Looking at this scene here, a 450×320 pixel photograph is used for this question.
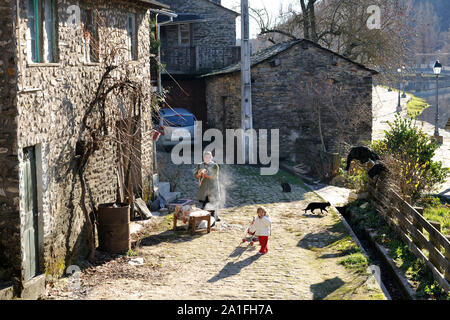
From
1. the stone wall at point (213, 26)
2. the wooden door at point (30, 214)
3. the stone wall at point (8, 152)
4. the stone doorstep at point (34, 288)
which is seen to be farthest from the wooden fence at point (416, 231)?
the stone wall at point (213, 26)

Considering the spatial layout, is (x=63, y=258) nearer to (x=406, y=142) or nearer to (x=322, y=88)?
(x=406, y=142)

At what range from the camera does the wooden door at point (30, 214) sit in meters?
7.37

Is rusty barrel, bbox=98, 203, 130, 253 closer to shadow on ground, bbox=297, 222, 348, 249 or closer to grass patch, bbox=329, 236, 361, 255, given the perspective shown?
shadow on ground, bbox=297, 222, 348, 249

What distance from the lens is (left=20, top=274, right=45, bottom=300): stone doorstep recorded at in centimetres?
704

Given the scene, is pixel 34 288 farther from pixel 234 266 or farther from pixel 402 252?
pixel 402 252

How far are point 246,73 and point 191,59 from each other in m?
8.42

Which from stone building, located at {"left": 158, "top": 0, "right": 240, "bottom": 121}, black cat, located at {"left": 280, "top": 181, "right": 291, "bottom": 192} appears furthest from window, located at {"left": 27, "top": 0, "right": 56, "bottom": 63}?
stone building, located at {"left": 158, "top": 0, "right": 240, "bottom": 121}

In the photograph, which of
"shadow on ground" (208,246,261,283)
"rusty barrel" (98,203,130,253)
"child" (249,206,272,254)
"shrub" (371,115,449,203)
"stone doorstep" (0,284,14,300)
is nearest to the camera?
"stone doorstep" (0,284,14,300)

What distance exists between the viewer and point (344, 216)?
13547 mm

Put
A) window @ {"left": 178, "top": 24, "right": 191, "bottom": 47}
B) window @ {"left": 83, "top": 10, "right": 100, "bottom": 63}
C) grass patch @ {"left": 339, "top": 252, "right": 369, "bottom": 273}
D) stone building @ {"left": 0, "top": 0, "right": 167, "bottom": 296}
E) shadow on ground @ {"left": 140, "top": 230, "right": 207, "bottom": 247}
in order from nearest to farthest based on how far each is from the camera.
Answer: stone building @ {"left": 0, "top": 0, "right": 167, "bottom": 296} < grass patch @ {"left": 339, "top": 252, "right": 369, "bottom": 273} < window @ {"left": 83, "top": 10, "right": 100, "bottom": 63} < shadow on ground @ {"left": 140, "top": 230, "right": 207, "bottom": 247} < window @ {"left": 178, "top": 24, "right": 191, "bottom": 47}

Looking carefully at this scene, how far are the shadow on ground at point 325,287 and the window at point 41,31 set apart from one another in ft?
16.7

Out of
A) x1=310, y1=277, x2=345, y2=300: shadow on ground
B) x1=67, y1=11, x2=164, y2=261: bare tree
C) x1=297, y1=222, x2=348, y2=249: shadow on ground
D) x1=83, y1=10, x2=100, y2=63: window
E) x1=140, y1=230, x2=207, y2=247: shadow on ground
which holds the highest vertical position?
Result: x1=83, y1=10, x2=100, y2=63: window

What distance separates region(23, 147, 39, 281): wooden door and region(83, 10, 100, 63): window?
2.75 m
